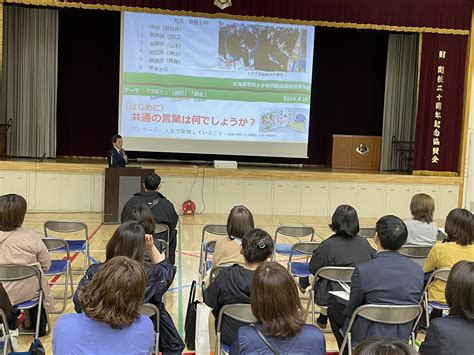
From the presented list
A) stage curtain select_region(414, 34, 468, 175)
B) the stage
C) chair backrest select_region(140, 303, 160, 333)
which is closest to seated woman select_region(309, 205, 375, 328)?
chair backrest select_region(140, 303, 160, 333)

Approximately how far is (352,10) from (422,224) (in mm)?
6353

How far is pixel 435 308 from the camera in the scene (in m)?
4.25

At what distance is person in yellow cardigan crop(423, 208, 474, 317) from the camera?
4059 millimetres

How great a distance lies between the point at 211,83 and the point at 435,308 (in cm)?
771

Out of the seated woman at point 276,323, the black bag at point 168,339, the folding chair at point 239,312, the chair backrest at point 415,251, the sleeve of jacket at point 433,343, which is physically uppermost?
the seated woman at point 276,323

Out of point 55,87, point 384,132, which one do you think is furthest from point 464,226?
point 55,87

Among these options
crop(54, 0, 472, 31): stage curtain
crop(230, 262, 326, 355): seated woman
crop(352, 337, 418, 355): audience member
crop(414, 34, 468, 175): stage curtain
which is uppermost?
crop(54, 0, 472, 31): stage curtain

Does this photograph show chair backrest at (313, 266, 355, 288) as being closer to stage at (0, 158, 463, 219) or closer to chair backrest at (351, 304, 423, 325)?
chair backrest at (351, 304, 423, 325)

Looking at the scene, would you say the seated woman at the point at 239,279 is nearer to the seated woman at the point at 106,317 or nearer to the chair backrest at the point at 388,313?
the chair backrest at the point at 388,313

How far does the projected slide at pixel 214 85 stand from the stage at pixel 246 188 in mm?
631

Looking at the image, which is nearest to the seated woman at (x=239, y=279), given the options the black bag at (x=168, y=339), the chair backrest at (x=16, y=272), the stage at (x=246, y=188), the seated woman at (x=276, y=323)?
the black bag at (x=168, y=339)

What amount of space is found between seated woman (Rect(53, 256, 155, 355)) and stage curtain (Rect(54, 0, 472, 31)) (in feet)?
27.8

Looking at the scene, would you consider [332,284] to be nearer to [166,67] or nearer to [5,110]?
[166,67]

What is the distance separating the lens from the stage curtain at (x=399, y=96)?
12883mm
